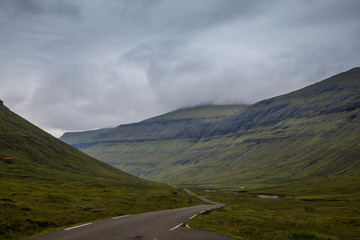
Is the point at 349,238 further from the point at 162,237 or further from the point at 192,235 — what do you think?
the point at 162,237

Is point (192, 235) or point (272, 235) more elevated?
point (192, 235)

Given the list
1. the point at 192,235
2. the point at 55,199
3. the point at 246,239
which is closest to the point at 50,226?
the point at 192,235

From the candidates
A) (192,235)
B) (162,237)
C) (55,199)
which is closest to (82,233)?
(162,237)

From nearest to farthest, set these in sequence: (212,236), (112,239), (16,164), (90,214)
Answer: (112,239) → (212,236) → (90,214) → (16,164)

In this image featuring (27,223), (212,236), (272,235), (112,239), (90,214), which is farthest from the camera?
(90,214)

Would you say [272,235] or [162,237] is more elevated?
[162,237]

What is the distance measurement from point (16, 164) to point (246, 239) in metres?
190

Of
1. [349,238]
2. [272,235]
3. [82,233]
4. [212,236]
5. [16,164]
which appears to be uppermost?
[16,164]

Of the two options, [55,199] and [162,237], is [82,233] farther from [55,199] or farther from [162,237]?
[55,199]

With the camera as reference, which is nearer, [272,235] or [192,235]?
[192,235]

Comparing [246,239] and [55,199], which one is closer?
[246,239]

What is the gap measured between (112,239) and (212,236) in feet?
24.6

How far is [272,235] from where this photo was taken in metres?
28.5

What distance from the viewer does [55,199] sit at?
181 feet
